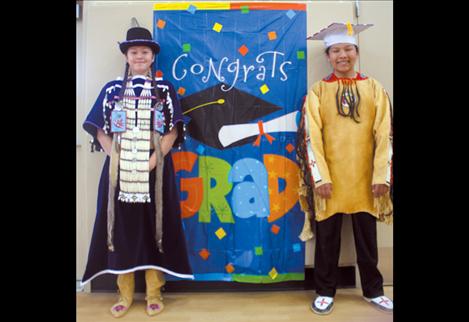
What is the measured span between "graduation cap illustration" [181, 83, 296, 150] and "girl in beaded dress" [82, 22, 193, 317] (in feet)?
0.71

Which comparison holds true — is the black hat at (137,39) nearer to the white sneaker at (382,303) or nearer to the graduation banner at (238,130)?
the graduation banner at (238,130)

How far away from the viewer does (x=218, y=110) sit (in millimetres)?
2213

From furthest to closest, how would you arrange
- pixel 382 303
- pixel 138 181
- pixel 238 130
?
pixel 238 130 → pixel 382 303 → pixel 138 181

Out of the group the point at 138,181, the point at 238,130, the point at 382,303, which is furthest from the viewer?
the point at 238,130

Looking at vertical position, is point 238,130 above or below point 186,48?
below

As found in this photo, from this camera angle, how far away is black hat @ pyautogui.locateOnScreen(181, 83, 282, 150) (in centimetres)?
221

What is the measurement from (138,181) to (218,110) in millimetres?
702

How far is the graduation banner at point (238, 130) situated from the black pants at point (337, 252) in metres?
0.20

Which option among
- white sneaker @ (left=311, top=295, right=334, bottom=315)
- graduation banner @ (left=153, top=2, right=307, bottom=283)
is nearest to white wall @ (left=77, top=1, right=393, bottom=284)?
graduation banner @ (left=153, top=2, right=307, bottom=283)

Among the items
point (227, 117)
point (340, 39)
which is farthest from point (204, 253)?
point (340, 39)

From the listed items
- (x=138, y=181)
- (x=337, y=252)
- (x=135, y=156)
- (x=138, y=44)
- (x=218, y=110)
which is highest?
(x=138, y=44)

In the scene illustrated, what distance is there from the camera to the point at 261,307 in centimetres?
208

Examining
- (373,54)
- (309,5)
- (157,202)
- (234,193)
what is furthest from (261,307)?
(309,5)

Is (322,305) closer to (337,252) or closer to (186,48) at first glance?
(337,252)
